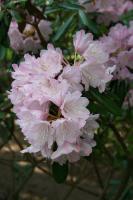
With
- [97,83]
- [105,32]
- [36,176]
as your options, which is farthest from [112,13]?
[36,176]

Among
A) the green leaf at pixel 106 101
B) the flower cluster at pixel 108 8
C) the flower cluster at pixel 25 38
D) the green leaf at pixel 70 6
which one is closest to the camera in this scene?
the green leaf at pixel 106 101

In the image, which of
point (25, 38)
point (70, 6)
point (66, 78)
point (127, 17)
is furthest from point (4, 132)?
point (66, 78)

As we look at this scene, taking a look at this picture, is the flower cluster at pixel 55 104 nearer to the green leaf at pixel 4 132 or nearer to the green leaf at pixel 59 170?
the green leaf at pixel 59 170

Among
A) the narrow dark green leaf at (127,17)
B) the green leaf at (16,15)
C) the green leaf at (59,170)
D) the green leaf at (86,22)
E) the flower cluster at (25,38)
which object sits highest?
the green leaf at (16,15)

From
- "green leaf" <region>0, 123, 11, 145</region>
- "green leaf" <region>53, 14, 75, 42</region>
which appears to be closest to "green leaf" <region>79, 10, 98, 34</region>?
"green leaf" <region>53, 14, 75, 42</region>

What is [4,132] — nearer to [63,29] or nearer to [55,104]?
[63,29]

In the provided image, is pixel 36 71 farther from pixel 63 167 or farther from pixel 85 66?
pixel 63 167

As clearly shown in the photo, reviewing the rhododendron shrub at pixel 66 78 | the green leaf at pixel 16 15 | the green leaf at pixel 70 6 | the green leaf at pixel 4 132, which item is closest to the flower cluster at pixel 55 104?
the rhododendron shrub at pixel 66 78

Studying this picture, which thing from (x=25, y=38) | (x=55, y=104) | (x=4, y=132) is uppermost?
(x=55, y=104)
